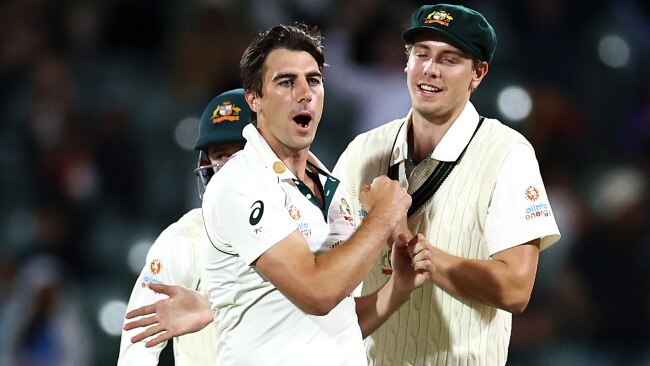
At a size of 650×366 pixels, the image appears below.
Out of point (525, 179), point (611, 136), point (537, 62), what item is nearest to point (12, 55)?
point (537, 62)

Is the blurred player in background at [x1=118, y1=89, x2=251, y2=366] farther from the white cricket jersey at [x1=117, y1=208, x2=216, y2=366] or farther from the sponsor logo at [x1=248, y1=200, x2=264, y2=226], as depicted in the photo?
the sponsor logo at [x1=248, y1=200, x2=264, y2=226]

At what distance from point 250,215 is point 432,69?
949 mm

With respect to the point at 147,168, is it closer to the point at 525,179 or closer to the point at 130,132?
the point at 130,132

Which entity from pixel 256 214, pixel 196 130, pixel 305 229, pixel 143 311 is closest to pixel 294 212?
pixel 305 229

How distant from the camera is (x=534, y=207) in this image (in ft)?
10.3

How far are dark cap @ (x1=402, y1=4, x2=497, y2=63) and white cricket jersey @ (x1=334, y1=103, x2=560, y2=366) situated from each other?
9.0 inches

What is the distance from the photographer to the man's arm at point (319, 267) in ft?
8.32

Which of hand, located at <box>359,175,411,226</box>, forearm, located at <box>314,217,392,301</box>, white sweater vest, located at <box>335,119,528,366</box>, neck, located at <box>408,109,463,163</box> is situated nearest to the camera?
forearm, located at <box>314,217,392,301</box>

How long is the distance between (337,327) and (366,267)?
24cm

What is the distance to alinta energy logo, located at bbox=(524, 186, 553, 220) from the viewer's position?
3111 mm

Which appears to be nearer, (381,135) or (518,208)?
(518,208)

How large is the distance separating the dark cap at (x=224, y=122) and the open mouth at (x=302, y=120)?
30.7 inches

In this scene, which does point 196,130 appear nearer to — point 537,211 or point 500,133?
point 500,133

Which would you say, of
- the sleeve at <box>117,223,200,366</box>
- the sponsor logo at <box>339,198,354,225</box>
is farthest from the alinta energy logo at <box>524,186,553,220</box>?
the sleeve at <box>117,223,200,366</box>
